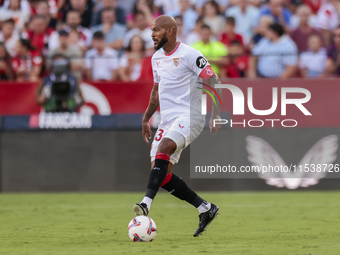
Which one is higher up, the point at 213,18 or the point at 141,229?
the point at 213,18

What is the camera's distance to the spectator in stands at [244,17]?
13.5 m

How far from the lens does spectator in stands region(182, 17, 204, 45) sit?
12984 mm

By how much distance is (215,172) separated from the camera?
1146cm

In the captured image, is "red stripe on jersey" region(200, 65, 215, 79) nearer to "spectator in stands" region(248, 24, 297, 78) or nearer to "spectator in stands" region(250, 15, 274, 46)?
"spectator in stands" region(248, 24, 297, 78)

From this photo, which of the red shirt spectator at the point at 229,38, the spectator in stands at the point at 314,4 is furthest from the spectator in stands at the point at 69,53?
the spectator in stands at the point at 314,4

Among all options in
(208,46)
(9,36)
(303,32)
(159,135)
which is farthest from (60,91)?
(159,135)

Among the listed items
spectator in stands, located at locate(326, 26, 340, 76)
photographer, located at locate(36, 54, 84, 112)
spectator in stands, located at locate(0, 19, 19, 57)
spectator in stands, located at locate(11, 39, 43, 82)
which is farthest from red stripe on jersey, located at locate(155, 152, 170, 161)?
spectator in stands, located at locate(0, 19, 19, 57)

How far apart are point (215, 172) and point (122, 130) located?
200 centimetres

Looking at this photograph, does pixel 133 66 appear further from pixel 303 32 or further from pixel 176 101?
pixel 176 101

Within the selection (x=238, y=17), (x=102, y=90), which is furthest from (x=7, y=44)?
(x=238, y=17)

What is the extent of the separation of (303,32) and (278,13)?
1.22 m

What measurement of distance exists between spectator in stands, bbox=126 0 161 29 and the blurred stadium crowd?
1.0 inches

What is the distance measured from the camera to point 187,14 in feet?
46.4

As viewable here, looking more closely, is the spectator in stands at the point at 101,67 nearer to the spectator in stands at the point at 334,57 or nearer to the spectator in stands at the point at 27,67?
the spectator in stands at the point at 27,67
